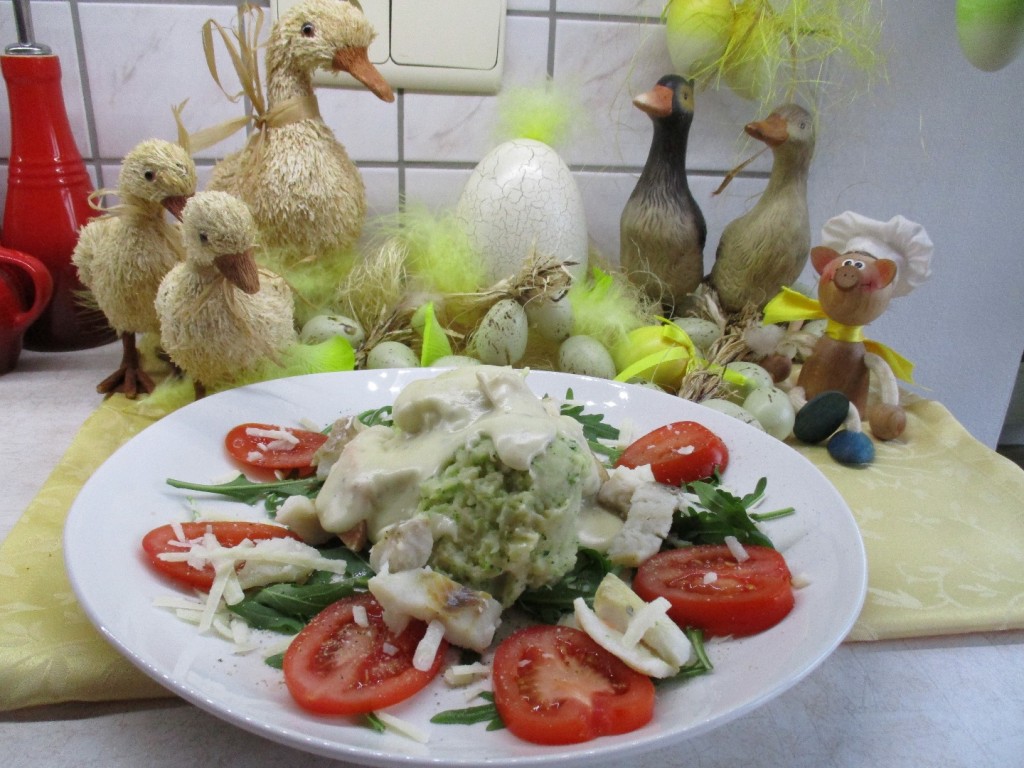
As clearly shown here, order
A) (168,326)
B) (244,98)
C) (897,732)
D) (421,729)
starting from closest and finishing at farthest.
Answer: (421,729), (897,732), (168,326), (244,98)

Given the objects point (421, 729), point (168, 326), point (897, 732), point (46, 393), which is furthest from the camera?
point (46, 393)

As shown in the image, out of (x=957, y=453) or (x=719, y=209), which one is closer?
(x=957, y=453)

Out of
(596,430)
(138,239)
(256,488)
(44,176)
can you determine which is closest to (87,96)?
(44,176)

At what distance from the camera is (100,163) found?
112 centimetres

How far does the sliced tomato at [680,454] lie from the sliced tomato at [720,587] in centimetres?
12

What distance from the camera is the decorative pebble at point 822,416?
86 cm

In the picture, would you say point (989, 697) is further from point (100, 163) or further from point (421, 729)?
point (100, 163)

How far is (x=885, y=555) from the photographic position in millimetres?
689

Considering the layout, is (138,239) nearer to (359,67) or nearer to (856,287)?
(359,67)

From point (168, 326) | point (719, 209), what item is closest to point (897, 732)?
point (168, 326)

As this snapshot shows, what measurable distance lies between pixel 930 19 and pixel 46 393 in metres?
1.33

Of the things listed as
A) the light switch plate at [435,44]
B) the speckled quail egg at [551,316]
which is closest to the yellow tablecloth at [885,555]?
the speckled quail egg at [551,316]

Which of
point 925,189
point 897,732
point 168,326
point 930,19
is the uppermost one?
point 930,19

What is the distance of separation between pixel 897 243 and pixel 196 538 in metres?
0.84
